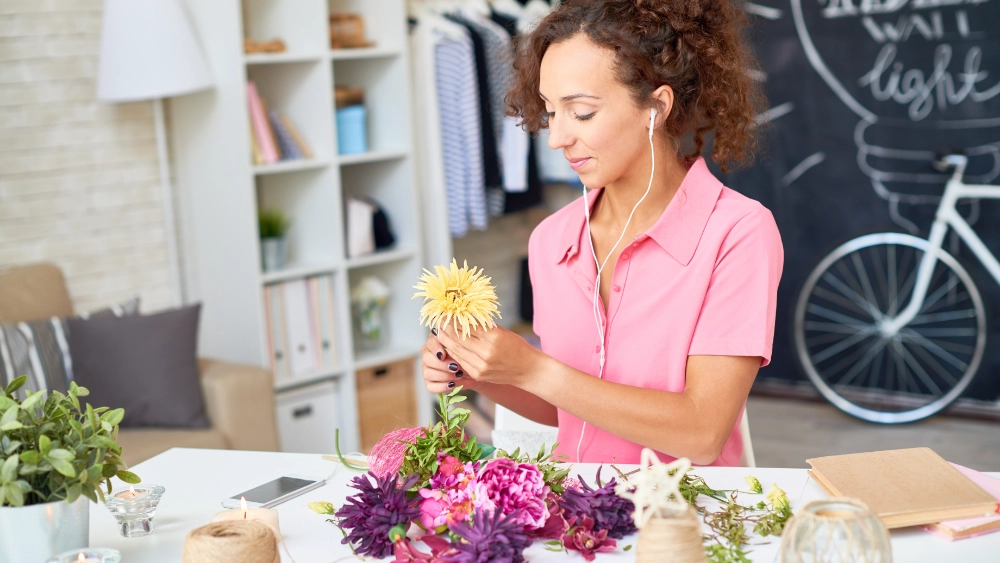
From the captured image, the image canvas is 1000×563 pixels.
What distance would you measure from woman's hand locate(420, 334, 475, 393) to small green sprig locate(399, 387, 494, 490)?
0.10m

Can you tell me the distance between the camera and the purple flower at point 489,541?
1038mm

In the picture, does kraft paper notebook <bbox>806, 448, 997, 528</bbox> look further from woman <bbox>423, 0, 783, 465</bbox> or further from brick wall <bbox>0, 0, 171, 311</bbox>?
brick wall <bbox>0, 0, 171, 311</bbox>

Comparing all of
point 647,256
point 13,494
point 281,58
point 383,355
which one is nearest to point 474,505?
point 13,494

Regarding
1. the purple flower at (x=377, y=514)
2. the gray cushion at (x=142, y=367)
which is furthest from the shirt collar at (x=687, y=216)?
the gray cushion at (x=142, y=367)

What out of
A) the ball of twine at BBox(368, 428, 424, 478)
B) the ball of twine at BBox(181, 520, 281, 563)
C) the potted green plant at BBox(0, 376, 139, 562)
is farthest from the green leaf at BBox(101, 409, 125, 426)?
the ball of twine at BBox(368, 428, 424, 478)

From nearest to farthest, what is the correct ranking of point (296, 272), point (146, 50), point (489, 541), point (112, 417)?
point (489, 541) → point (112, 417) → point (146, 50) → point (296, 272)

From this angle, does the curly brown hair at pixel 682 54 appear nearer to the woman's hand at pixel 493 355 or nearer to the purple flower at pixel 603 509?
the woman's hand at pixel 493 355

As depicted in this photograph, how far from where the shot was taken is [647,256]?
61.9 inches

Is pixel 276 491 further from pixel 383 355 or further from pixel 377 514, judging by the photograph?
pixel 383 355

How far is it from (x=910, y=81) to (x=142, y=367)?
3000 millimetres

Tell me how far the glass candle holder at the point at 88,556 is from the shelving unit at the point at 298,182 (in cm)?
213

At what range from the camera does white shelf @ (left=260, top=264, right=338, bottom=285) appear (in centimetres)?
324

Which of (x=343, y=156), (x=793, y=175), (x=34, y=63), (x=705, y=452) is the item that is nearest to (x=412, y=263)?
(x=343, y=156)

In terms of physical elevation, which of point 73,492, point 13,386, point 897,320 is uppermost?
point 13,386
